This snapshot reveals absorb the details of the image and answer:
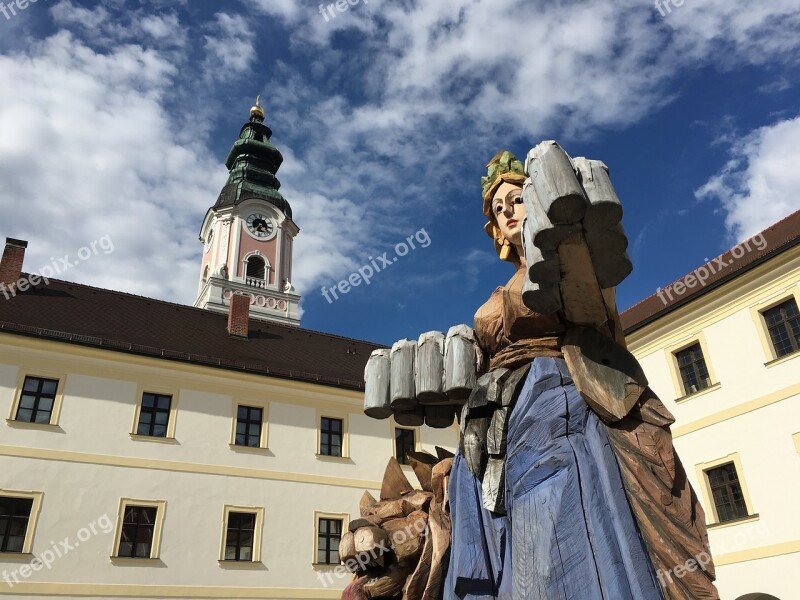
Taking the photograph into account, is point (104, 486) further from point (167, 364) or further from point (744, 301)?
point (744, 301)

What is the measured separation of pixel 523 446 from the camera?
2293 millimetres

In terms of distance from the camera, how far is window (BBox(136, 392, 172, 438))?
57.5 ft

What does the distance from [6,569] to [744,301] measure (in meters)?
18.3

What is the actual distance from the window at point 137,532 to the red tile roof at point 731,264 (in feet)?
45.1

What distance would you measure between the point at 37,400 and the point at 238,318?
25.8ft

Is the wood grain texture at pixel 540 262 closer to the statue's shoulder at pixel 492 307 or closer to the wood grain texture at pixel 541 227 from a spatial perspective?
the wood grain texture at pixel 541 227

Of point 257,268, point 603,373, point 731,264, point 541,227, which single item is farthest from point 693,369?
point 257,268

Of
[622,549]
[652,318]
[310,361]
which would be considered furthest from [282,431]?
[622,549]

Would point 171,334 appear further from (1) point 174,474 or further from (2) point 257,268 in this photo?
(2) point 257,268

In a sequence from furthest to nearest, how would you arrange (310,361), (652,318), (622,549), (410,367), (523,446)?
(310,361) < (652,318) < (410,367) < (523,446) < (622,549)

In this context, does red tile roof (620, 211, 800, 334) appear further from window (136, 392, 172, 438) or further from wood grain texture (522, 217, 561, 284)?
wood grain texture (522, 217, 561, 284)

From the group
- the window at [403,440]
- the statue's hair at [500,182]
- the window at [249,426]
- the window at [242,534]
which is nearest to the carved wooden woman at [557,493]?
the statue's hair at [500,182]

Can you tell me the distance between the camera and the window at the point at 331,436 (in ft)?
64.4

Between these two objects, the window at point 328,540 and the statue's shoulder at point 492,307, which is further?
the window at point 328,540
